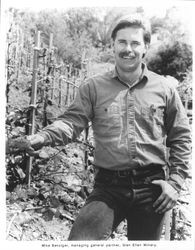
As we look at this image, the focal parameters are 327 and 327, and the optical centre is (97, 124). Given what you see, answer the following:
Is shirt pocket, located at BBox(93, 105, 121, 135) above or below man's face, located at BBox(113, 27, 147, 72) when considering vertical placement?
below

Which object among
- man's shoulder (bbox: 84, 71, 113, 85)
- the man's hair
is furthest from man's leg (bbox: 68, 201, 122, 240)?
the man's hair

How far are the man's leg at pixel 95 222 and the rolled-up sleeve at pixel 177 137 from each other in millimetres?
242

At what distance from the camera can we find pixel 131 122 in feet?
3.46

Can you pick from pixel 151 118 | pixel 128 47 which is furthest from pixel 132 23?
pixel 151 118

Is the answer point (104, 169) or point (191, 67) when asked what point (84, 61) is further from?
point (104, 169)

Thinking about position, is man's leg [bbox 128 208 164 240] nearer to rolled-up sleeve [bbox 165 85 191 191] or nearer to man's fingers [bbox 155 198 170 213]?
man's fingers [bbox 155 198 170 213]

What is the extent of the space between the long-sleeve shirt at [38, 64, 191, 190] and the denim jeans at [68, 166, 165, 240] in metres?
0.04

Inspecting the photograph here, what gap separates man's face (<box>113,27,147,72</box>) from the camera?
1.05 m

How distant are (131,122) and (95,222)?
1.08 feet

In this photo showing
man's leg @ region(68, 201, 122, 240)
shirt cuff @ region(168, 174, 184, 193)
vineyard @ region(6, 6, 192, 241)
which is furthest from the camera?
vineyard @ region(6, 6, 192, 241)

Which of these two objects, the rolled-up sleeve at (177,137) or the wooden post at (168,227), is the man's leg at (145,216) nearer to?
the rolled-up sleeve at (177,137)

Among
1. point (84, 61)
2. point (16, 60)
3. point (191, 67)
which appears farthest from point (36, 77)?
point (191, 67)

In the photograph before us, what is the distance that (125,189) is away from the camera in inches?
39.0

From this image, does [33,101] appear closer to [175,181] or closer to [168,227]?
[175,181]
